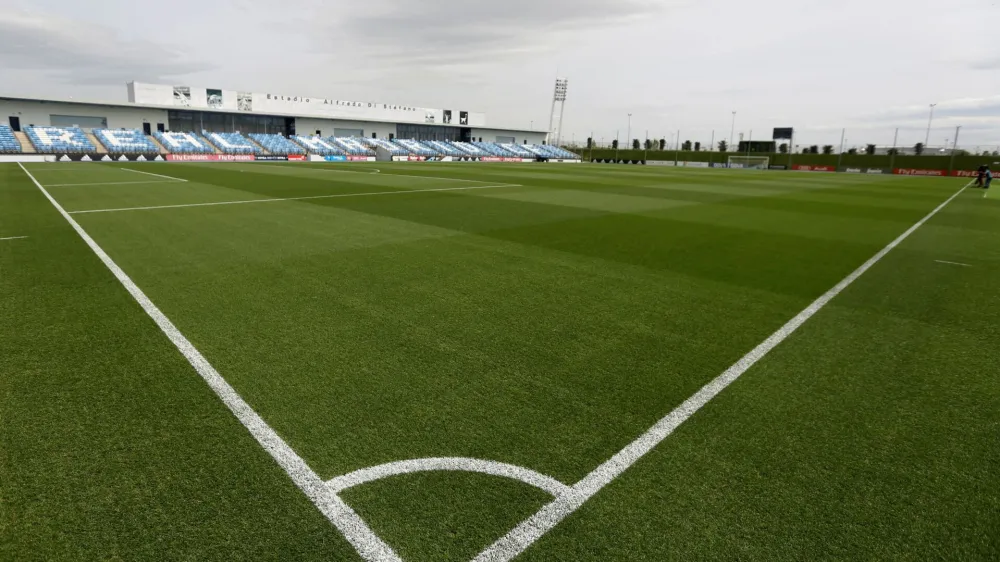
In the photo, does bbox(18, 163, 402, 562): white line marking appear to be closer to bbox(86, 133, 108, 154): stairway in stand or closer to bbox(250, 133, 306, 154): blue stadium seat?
bbox(86, 133, 108, 154): stairway in stand

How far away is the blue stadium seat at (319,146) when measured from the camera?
66.4 metres

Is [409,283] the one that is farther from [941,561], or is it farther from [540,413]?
[941,561]

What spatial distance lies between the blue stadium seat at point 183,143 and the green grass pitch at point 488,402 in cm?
5525

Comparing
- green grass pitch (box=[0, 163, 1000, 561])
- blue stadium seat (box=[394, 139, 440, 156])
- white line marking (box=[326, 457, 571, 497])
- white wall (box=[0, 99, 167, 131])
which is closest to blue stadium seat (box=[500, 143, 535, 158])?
blue stadium seat (box=[394, 139, 440, 156])

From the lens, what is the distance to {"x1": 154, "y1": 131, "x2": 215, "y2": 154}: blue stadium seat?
5644cm

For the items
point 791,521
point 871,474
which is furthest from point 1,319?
point 871,474

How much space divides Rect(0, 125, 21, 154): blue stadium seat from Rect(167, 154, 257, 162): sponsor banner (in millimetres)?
11140

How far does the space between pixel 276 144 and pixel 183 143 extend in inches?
427

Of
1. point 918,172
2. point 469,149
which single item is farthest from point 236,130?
point 918,172

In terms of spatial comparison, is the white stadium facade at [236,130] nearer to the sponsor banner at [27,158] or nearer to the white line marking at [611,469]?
the sponsor banner at [27,158]

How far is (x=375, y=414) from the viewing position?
3.56m

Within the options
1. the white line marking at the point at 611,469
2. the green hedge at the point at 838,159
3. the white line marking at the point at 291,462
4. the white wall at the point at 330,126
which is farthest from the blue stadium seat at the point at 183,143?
the green hedge at the point at 838,159

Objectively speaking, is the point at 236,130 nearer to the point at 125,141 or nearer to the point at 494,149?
the point at 125,141

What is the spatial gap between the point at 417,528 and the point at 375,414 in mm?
1148
